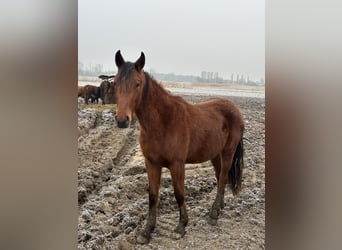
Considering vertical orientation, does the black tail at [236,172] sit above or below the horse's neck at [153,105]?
below

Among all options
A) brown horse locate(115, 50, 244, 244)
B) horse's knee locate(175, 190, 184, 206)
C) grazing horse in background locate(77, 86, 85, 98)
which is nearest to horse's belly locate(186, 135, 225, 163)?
brown horse locate(115, 50, 244, 244)

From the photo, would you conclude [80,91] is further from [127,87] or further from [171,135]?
[171,135]

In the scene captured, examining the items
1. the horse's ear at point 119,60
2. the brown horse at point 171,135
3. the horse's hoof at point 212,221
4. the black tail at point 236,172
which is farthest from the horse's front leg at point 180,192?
the horse's ear at point 119,60

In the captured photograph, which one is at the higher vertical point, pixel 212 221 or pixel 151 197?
pixel 151 197

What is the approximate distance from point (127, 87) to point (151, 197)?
49 centimetres

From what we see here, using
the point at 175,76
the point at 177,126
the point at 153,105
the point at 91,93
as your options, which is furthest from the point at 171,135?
Answer: the point at 91,93

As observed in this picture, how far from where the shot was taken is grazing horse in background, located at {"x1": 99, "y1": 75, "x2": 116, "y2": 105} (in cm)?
170

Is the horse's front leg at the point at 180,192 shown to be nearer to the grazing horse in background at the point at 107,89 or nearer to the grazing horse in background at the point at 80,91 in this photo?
the grazing horse in background at the point at 107,89

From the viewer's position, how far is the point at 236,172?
5.66 feet

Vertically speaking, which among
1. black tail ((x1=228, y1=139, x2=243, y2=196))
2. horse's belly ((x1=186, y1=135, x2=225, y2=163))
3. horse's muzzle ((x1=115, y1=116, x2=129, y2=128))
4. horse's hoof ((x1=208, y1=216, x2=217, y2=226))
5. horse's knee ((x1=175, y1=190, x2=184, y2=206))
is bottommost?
horse's hoof ((x1=208, y1=216, x2=217, y2=226))

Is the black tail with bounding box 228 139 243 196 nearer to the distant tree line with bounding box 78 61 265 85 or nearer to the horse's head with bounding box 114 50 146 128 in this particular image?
the distant tree line with bounding box 78 61 265 85

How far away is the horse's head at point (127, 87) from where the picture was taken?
5.49 feet

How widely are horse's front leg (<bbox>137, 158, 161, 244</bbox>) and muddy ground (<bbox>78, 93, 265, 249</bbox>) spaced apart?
2cm
